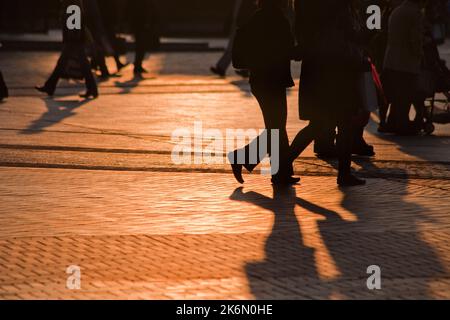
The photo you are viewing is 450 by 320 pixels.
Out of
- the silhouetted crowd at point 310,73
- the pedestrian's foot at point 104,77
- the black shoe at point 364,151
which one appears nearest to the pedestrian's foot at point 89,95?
the pedestrian's foot at point 104,77

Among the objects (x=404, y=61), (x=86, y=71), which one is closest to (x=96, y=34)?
(x=86, y=71)

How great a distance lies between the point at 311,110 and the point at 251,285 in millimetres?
3777

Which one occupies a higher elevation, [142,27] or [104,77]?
[142,27]

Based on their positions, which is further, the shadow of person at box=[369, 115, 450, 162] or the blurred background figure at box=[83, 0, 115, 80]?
the blurred background figure at box=[83, 0, 115, 80]

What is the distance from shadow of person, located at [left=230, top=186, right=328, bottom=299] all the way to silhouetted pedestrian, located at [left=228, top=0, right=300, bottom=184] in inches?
42.0

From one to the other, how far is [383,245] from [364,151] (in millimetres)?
4502

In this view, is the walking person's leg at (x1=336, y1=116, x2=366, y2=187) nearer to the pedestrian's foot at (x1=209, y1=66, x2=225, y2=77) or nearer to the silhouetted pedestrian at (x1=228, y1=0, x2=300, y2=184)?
the silhouetted pedestrian at (x1=228, y1=0, x2=300, y2=184)

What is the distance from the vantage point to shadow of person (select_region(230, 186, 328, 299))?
278 inches

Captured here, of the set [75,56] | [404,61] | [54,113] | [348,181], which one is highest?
[404,61]

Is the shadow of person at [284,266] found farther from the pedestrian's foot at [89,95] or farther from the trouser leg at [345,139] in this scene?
the pedestrian's foot at [89,95]

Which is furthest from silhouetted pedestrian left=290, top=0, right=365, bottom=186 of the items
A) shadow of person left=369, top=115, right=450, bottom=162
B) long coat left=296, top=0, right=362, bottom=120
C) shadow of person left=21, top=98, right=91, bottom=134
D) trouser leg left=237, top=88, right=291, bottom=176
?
shadow of person left=21, top=98, right=91, bottom=134

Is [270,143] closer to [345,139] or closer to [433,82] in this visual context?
[345,139]

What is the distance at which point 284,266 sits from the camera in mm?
7750

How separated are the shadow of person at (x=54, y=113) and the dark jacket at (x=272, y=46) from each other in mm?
4576
